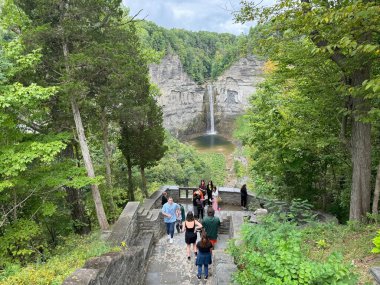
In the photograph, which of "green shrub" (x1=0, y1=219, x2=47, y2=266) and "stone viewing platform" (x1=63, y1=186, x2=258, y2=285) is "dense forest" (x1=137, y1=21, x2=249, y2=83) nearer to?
"stone viewing platform" (x1=63, y1=186, x2=258, y2=285)

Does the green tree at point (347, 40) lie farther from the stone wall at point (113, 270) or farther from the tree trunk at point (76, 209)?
the tree trunk at point (76, 209)

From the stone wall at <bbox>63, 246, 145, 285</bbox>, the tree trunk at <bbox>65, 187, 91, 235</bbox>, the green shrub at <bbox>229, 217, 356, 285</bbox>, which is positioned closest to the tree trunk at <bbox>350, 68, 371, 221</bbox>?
the green shrub at <bbox>229, 217, 356, 285</bbox>

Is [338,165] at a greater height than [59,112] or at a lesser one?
lesser

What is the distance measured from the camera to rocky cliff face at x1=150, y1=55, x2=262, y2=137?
2376 inches

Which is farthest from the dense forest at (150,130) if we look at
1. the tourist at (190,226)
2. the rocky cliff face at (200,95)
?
the rocky cliff face at (200,95)

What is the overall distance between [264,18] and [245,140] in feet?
25.6

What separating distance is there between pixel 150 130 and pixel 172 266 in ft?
20.5

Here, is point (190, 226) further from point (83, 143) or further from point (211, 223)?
point (83, 143)

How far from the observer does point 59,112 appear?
32.3 ft

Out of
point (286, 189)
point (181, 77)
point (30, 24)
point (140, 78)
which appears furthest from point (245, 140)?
point (181, 77)

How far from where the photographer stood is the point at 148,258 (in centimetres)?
859

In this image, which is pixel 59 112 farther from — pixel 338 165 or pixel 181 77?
pixel 181 77

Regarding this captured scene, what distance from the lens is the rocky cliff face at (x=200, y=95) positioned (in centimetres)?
6034

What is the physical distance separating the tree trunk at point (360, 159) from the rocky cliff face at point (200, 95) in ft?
176
